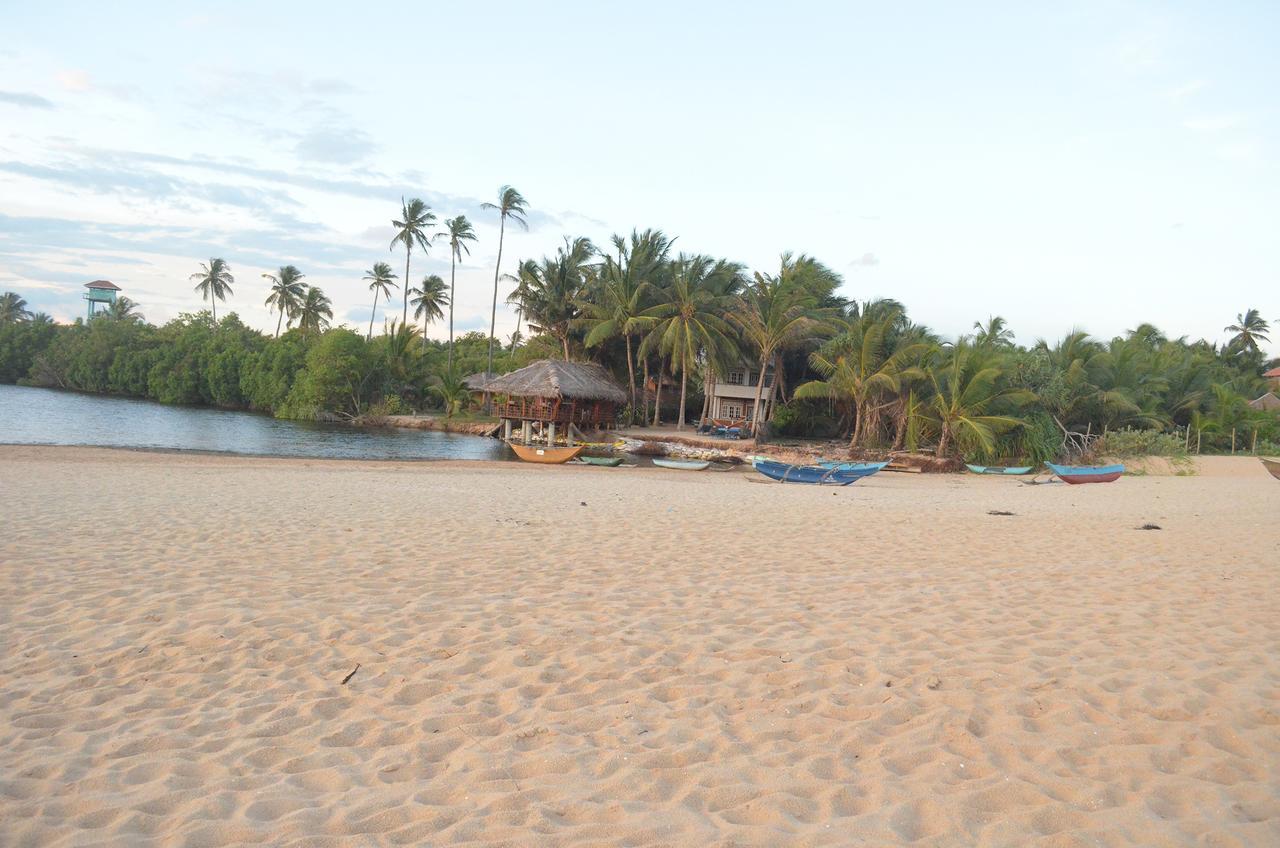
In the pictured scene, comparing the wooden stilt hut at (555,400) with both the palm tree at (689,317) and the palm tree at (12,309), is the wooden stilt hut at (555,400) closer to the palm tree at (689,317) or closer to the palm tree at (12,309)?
the palm tree at (689,317)

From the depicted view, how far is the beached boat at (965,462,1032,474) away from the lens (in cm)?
2467

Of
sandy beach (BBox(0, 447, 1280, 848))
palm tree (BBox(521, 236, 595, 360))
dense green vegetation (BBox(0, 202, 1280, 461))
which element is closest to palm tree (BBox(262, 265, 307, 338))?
dense green vegetation (BBox(0, 202, 1280, 461))

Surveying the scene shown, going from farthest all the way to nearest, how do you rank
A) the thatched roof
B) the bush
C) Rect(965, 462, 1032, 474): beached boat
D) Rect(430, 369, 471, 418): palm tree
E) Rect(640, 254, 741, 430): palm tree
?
Rect(430, 369, 471, 418): palm tree, Rect(640, 254, 741, 430): palm tree, the thatched roof, the bush, Rect(965, 462, 1032, 474): beached boat

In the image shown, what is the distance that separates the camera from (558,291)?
41.2 m

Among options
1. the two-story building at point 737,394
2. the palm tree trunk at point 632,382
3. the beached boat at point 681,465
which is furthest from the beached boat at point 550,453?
the two-story building at point 737,394

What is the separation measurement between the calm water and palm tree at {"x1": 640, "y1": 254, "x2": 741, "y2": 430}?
9.02m

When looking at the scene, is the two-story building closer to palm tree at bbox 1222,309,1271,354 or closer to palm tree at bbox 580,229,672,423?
palm tree at bbox 580,229,672,423

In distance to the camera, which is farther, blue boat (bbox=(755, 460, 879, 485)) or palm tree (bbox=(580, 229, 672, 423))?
palm tree (bbox=(580, 229, 672, 423))

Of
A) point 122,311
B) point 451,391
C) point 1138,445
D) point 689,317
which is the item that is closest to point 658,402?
point 689,317

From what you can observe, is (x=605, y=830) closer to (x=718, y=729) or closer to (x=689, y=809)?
(x=689, y=809)

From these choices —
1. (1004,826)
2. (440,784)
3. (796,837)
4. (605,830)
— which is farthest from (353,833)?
(1004,826)

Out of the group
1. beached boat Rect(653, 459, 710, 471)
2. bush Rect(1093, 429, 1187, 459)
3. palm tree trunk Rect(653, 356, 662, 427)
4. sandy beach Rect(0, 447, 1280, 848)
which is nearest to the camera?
sandy beach Rect(0, 447, 1280, 848)

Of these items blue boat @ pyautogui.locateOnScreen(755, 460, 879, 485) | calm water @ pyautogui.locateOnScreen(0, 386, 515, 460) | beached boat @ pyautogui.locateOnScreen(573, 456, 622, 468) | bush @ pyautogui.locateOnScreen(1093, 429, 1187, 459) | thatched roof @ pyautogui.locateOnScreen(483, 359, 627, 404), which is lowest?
calm water @ pyautogui.locateOnScreen(0, 386, 515, 460)

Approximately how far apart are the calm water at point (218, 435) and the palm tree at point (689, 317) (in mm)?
9025
